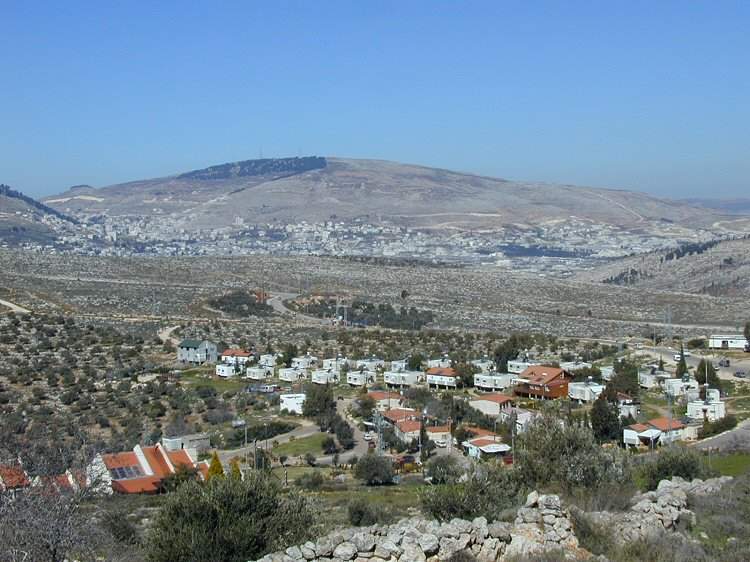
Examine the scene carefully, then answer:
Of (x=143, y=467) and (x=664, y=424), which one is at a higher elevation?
(x=143, y=467)

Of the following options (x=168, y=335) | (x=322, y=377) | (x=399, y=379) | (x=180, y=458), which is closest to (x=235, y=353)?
(x=322, y=377)

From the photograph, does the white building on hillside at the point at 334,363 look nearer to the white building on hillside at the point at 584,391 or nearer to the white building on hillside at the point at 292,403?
the white building on hillside at the point at 292,403

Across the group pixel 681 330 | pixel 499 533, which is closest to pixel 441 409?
pixel 499 533

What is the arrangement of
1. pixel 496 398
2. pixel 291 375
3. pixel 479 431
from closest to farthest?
pixel 479 431
pixel 496 398
pixel 291 375

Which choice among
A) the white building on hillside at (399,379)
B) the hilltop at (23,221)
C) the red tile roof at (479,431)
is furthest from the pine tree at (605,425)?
the hilltop at (23,221)

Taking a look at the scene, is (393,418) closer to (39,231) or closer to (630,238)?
(39,231)

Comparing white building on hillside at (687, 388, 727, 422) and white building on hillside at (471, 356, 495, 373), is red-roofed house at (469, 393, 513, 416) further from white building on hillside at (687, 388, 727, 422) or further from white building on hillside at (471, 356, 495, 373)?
white building on hillside at (687, 388, 727, 422)

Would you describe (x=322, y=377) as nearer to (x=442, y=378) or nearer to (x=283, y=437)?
(x=442, y=378)
